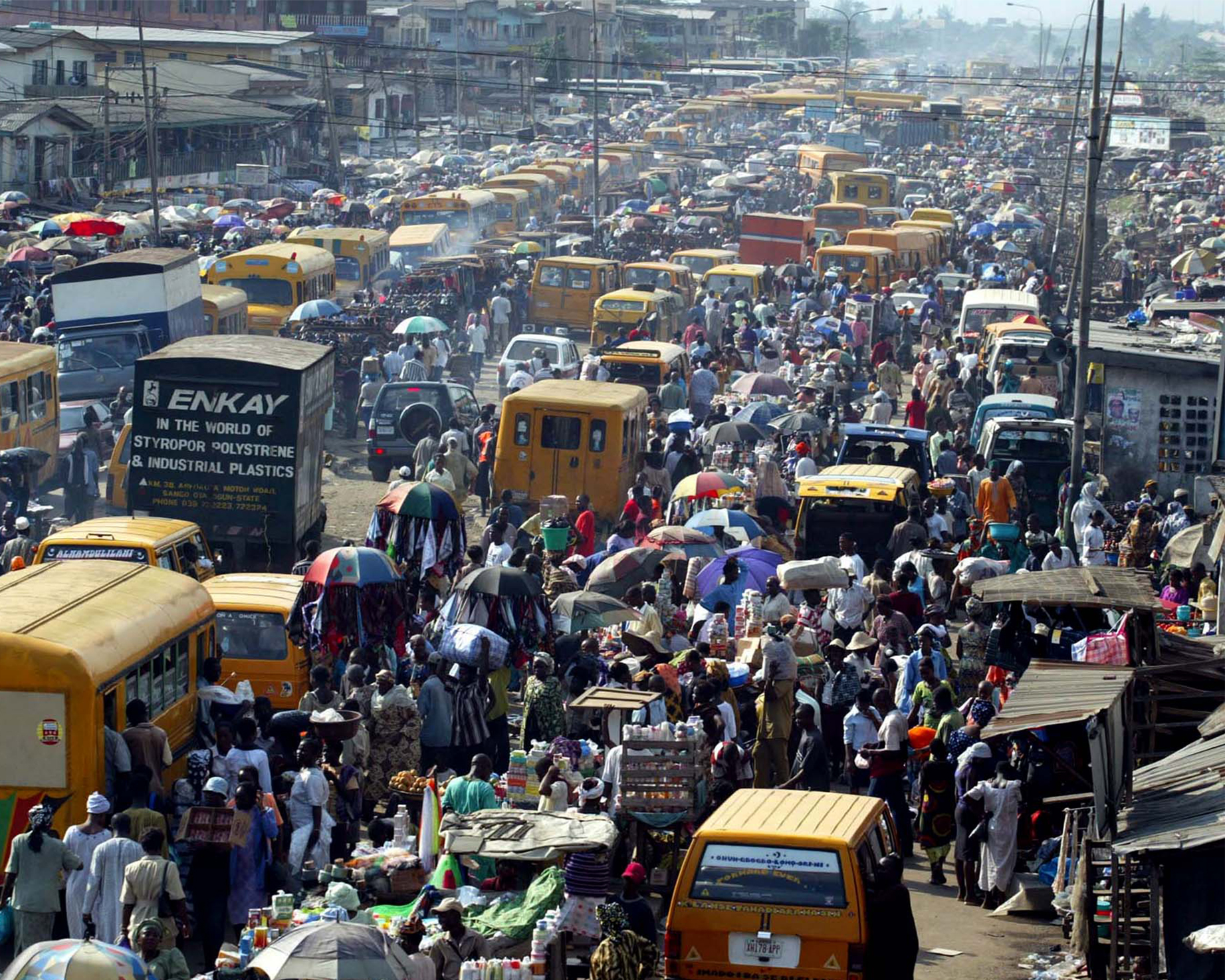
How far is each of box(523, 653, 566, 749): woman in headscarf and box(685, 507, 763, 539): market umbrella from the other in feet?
16.7

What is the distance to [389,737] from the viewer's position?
45.4ft

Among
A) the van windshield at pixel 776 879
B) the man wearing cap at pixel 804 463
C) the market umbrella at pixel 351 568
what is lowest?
the man wearing cap at pixel 804 463

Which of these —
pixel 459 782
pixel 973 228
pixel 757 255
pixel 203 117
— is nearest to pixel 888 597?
pixel 459 782

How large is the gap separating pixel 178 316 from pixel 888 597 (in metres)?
15.2

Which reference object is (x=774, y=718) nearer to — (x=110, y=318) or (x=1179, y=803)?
(x=1179, y=803)

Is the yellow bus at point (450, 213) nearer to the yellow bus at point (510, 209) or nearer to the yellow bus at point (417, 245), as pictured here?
the yellow bus at point (510, 209)

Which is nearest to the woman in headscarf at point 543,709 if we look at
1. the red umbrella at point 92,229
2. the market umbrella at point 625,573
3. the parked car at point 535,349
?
the market umbrella at point 625,573

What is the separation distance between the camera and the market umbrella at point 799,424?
24703mm

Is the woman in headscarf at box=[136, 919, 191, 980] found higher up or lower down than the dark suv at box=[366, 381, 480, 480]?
higher up

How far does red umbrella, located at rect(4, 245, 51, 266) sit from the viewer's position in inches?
1519

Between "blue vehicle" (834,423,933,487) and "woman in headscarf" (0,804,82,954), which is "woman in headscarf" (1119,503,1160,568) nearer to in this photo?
"blue vehicle" (834,423,933,487)

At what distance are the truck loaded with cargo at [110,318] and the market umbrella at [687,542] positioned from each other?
11442 millimetres

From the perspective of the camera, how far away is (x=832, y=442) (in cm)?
2586

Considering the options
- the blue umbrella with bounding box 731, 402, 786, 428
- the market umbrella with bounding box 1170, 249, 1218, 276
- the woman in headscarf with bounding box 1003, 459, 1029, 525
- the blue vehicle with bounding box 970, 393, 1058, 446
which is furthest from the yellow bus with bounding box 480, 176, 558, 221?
the woman in headscarf with bounding box 1003, 459, 1029, 525
